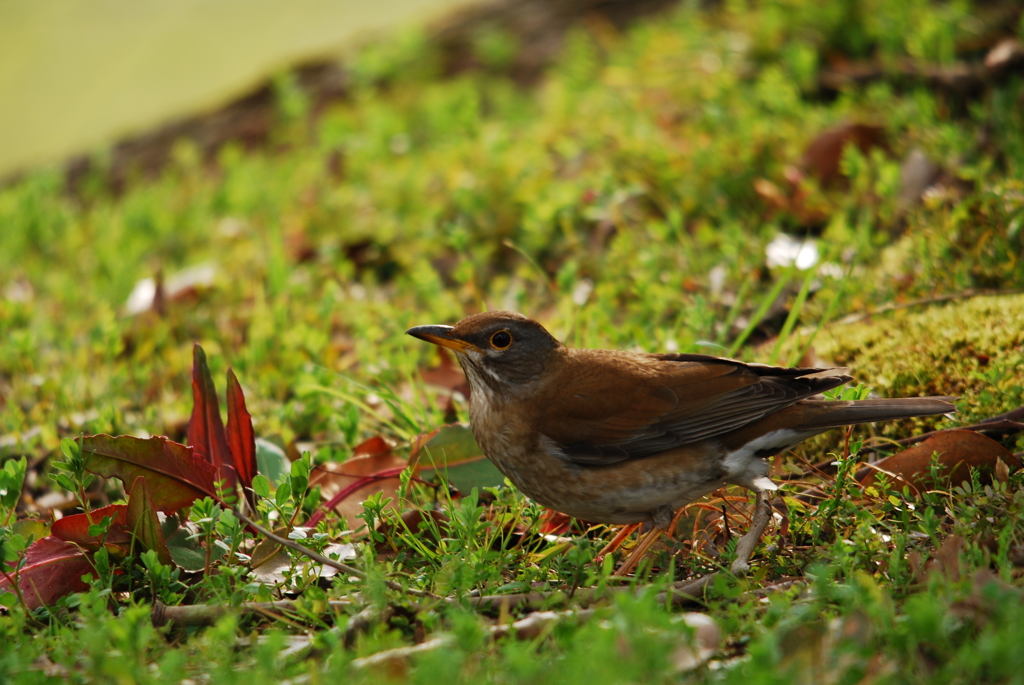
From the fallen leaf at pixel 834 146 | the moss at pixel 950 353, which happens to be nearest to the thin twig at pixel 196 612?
the moss at pixel 950 353

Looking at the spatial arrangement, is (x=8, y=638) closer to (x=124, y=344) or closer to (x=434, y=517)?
(x=434, y=517)

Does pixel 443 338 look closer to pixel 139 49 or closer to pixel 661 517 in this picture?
pixel 661 517

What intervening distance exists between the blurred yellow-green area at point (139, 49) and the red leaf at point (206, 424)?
9.93 metres

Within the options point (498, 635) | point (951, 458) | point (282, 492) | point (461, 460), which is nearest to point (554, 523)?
point (461, 460)

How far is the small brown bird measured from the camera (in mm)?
3355

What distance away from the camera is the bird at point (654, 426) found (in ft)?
11.0

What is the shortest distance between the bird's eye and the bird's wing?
0.33m

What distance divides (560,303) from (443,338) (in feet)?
4.99

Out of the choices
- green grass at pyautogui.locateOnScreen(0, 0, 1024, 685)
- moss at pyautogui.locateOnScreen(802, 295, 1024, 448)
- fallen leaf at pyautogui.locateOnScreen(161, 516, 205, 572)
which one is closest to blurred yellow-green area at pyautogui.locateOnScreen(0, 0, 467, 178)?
green grass at pyautogui.locateOnScreen(0, 0, 1024, 685)

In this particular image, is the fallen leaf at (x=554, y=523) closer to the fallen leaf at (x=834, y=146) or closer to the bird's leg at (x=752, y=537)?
the bird's leg at (x=752, y=537)

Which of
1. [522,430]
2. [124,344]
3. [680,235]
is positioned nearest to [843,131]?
[680,235]

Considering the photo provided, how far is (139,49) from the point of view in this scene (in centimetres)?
1306

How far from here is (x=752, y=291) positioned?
17.1ft

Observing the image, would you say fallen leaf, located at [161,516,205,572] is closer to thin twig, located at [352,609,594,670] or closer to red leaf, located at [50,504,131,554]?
red leaf, located at [50,504,131,554]
